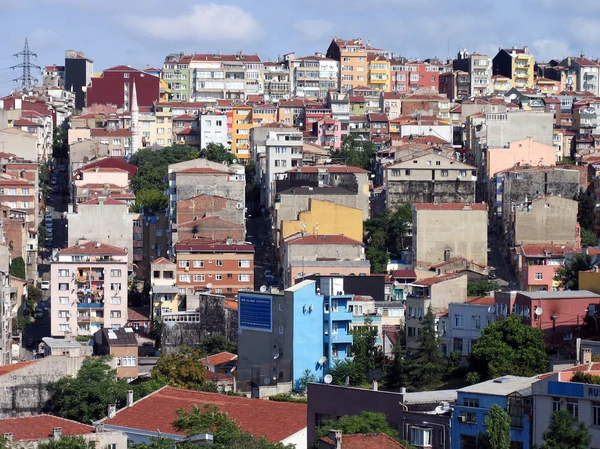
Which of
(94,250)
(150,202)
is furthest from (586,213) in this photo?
(94,250)

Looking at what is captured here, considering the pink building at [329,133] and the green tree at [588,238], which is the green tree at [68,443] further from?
the pink building at [329,133]

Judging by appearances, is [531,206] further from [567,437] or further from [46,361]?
[567,437]

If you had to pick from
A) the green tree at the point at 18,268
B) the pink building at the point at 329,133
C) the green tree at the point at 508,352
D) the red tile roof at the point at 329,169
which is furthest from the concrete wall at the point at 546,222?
the green tree at the point at 508,352

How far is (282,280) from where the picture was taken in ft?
256

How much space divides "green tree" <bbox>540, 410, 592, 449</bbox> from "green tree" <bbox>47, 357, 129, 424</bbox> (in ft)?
58.4

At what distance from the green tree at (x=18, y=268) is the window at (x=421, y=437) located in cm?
4337

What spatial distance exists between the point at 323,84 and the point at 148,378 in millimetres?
75618

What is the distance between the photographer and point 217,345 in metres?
65.2

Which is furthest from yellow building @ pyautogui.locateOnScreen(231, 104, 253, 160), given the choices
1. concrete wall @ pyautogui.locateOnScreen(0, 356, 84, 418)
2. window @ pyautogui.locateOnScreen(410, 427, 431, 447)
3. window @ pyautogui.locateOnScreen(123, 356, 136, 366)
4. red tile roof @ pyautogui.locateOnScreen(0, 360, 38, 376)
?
window @ pyautogui.locateOnScreen(410, 427, 431, 447)

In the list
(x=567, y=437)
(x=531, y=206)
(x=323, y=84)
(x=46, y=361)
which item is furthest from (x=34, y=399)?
(x=323, y=84)

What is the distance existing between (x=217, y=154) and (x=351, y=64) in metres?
33.0

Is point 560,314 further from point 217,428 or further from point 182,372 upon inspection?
point 217,428

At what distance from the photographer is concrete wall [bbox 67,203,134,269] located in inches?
3342

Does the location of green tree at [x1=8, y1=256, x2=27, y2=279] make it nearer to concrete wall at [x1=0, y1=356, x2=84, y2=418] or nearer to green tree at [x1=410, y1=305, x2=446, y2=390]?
concrete wall at [x1=0, y1=356, x2=84, y2=418]
